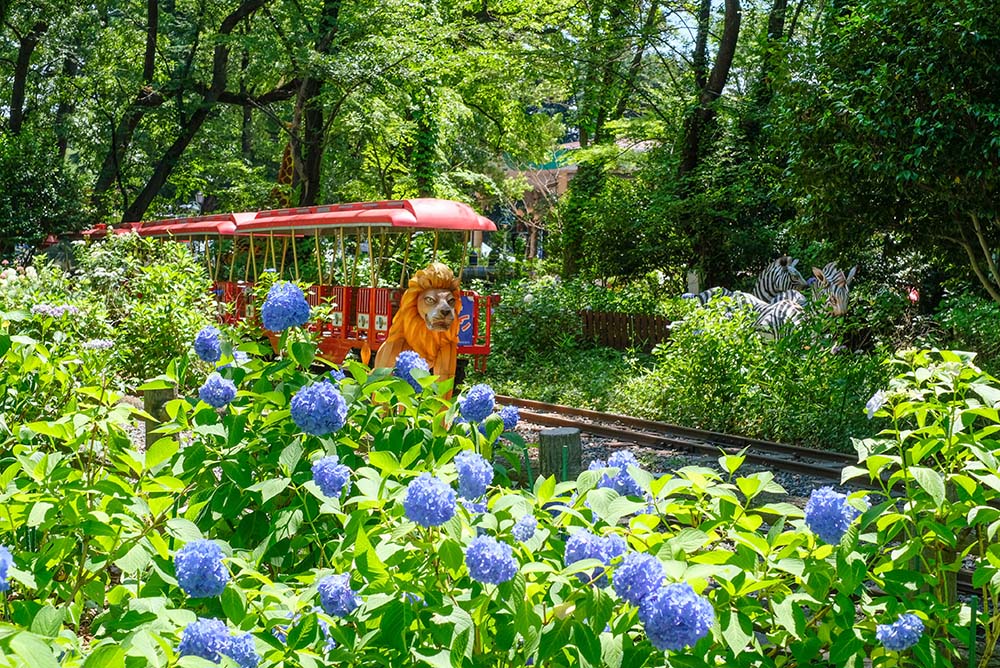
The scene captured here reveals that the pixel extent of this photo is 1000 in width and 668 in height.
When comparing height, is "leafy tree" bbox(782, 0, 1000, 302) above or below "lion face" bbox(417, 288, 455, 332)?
above

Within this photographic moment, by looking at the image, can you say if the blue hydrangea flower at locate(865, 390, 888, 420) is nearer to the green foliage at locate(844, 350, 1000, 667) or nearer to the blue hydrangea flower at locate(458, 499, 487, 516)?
the green foliage at locate(844, 350, 1000, 667)

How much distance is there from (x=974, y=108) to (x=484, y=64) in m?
15.9

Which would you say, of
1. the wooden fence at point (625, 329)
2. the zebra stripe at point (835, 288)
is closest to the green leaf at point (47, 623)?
the zebra stripe at point (835, 288)

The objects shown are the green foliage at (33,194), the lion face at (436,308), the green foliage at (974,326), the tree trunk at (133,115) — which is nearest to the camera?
the lion face at (436,308)

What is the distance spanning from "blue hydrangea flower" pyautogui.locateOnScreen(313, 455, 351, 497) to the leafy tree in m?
8.22

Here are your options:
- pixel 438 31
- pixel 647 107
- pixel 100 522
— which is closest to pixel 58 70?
pixel 438 31

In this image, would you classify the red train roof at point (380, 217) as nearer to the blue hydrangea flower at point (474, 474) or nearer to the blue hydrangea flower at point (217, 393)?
the blue hydrangea flower at point (217, 393)

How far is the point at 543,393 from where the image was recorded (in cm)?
1384

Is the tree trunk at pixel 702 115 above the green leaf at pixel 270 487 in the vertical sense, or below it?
above

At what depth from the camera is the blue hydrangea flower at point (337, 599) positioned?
6.54 feet

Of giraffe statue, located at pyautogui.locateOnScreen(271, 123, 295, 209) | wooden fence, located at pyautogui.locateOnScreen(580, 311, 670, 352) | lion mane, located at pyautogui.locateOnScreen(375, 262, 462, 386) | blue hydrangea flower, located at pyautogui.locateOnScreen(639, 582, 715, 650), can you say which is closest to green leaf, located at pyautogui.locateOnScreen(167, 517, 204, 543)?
blue hydrangea flower, located at pyautogui.locateOnScreen(639, 582, 715, 650)

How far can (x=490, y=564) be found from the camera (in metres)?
1.82

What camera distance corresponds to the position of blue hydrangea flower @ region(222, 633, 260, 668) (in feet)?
5.64

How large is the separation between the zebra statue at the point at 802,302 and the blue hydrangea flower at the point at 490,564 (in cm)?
1185
